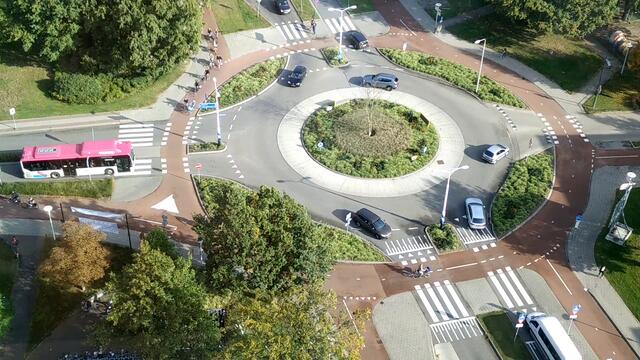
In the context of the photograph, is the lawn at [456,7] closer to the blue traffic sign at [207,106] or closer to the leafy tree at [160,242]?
the blue traffic sign at [207,106]

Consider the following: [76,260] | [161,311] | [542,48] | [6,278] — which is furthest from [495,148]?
[6,278]

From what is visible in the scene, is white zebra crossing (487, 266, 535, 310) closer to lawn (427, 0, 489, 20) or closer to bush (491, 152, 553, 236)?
bush (491, 152, 553, 236)

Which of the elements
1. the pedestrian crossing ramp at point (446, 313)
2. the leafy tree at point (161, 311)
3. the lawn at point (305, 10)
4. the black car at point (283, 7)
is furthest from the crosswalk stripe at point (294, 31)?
the leafy tree at point (161, 311)

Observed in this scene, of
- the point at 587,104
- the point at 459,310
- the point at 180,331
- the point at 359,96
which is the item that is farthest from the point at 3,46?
the point at 587,104

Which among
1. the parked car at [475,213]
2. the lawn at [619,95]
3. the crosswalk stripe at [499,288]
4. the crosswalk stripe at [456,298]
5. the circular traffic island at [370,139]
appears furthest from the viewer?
the lawn at [619,95]

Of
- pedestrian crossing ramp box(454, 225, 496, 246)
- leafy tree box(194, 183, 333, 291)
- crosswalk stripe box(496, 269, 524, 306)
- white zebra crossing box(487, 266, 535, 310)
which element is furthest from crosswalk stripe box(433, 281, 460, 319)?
leafy tree box(194, 183, 333, 291)

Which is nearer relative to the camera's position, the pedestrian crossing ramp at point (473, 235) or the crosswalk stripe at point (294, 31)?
the pedestrian crossing ramp at point (473, 235)
